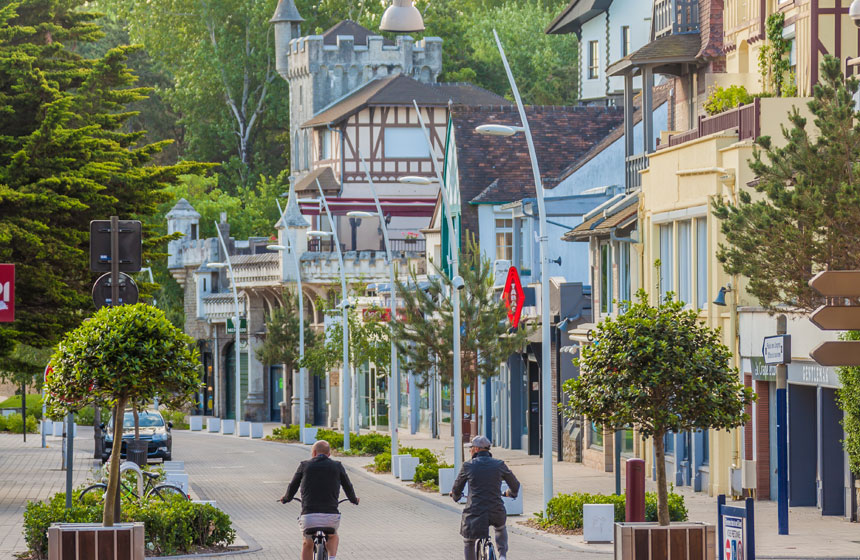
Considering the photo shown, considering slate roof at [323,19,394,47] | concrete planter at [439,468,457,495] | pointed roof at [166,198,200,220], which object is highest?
slate roof at [323,19,394,47]

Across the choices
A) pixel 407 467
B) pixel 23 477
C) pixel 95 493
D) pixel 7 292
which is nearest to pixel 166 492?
pixel 95 493

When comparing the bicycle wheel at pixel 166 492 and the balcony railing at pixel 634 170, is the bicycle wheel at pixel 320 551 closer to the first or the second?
the bicycle wheel at pixel 166 492

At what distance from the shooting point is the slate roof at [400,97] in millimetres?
76875

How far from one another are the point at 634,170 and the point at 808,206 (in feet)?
57.0

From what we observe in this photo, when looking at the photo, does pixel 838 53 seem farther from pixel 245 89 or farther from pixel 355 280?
pixel 245 89

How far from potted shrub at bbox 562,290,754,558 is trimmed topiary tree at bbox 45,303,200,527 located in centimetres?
445

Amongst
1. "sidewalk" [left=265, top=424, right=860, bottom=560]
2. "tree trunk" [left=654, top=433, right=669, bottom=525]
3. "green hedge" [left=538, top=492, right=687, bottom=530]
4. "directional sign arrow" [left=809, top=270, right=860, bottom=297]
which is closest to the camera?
"directional sign arrow" [left=809, top=270, right=860, bottom=297]

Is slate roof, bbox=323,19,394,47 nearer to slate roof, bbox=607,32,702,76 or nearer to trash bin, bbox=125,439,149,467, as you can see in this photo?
slate roof, bbox=607,32,702,76

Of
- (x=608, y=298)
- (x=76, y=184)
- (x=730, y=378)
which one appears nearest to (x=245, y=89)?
A: (x=608, y=298)

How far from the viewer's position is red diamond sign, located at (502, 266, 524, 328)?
3612 centimetres

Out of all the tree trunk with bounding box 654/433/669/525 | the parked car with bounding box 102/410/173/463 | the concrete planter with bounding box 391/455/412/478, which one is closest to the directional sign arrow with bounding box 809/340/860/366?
the tree trunk with bounding box 654/433/669/525

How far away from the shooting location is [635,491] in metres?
17.9

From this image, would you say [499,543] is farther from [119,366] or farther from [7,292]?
[7,292]

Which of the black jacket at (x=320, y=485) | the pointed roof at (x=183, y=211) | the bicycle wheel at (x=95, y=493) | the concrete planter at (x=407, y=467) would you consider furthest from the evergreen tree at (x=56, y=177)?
the pointed roof at (x=183, y=211)
